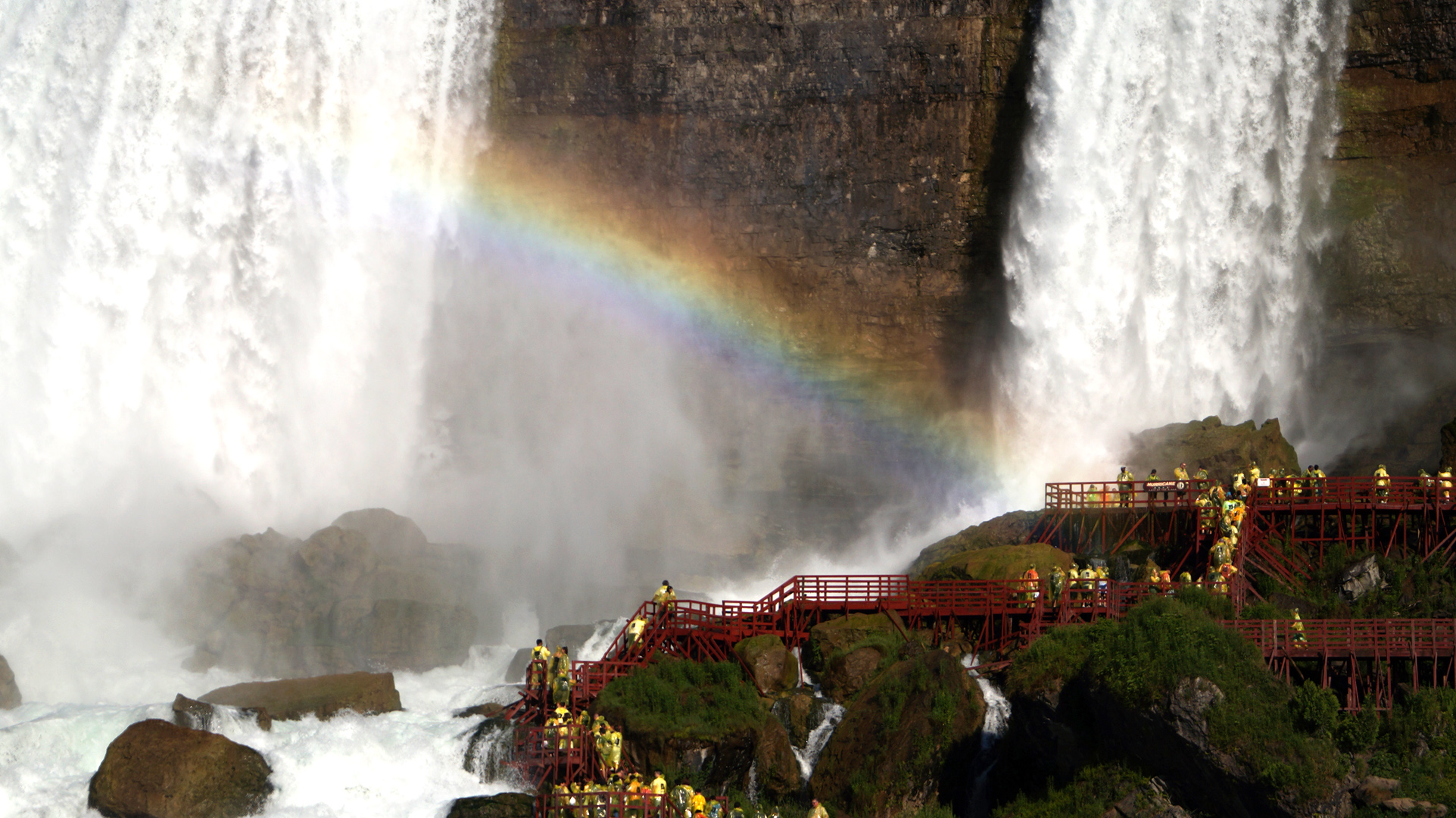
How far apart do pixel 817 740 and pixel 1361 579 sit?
1180 centimetres

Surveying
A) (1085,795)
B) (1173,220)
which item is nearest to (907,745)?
(1085,795)

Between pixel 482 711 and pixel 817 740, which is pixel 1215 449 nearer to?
pixel 817 740

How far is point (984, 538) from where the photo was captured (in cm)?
3981

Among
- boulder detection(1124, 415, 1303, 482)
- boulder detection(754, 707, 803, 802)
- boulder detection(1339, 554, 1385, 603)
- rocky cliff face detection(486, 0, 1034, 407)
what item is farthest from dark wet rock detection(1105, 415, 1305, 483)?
boulder detection(754, 707, 803, 802)

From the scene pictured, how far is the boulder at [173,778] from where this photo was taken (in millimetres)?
29625

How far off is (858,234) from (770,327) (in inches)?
182

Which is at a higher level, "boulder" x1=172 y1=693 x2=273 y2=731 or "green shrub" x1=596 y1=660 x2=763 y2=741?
"green shrub" x1=596 y1=660 x2=763 y2=741

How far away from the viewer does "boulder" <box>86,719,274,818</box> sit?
29.6 metres

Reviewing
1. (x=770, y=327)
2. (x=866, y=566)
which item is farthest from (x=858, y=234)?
(x=866, y=566)

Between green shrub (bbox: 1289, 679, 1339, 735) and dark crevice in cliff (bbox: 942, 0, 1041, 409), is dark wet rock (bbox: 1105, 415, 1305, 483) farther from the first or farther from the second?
green shrub (bbox: 1289, 679, 1339, 735)

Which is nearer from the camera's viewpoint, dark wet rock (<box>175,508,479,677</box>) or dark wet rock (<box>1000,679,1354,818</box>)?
dark wet rock (<box>1000,679,1354,818</box>)

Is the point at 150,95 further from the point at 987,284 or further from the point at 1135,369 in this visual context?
the point at 1135,369

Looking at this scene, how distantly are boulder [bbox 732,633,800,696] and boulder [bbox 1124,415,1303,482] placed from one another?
1239 cm

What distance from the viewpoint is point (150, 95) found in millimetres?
57031
